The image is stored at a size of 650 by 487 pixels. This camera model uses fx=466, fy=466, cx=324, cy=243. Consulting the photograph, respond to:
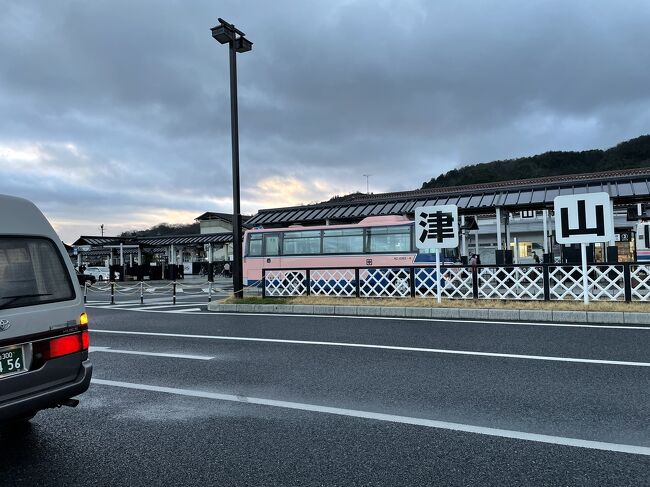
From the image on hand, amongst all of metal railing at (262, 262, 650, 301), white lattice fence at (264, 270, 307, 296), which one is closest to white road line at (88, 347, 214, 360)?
metal railing at (262, 262, 650, 301)

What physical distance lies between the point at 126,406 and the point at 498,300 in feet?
32.1

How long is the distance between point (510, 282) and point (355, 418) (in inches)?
379

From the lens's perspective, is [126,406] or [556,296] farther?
[556,296]

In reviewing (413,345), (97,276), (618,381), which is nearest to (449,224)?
(413,345)

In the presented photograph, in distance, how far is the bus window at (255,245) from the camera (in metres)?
21.4

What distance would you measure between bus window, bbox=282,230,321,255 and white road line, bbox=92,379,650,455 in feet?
48.0

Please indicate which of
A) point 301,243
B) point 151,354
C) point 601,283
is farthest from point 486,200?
point 151,354

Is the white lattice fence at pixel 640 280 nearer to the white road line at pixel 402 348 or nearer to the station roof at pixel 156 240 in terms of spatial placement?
the white road line at pixel 402 348

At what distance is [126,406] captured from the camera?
4.49 m

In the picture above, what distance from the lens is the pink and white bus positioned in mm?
17438

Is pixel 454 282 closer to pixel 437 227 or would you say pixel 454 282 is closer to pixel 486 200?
pixel 437 227

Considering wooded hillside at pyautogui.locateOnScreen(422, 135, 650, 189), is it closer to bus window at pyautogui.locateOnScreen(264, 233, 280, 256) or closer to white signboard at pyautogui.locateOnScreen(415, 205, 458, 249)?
bus window at pyautogui.locateOnScreen(264, 233, 280, 256)

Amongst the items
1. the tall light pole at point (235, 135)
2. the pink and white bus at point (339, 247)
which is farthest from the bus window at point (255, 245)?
the tall light pole at point (235, 135)

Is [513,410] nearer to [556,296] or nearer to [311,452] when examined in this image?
[311,452]
